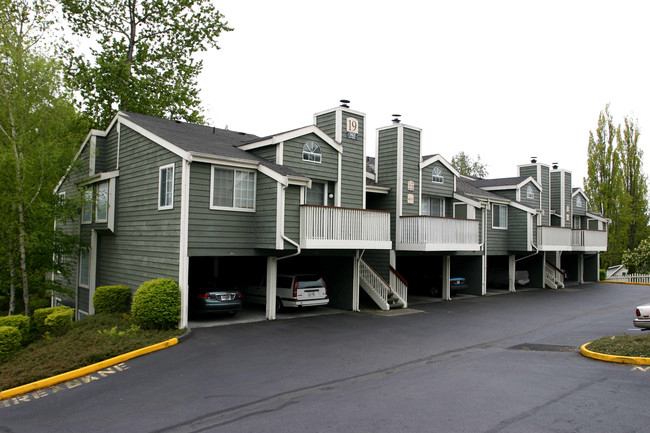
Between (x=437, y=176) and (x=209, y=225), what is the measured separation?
1249cm

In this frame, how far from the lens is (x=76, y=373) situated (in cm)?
1001

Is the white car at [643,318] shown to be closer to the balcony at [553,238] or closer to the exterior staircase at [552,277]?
the balcony at [553,238]

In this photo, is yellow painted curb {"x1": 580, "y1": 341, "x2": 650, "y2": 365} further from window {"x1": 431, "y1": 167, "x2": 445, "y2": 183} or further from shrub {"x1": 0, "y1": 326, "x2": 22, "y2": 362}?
shrub {"x1": 0, "y1": 326, "x2": 22, "y2": 362}

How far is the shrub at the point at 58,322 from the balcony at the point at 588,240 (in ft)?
91.7

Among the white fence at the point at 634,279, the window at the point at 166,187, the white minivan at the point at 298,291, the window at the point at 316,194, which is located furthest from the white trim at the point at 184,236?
the white fence at the point at 634,279

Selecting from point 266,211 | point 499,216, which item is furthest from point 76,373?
point 499,216

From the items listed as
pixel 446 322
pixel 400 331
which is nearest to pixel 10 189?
pixel 400 331

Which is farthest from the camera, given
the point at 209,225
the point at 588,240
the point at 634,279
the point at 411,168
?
the point at 634,279

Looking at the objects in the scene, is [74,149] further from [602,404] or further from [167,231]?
[602,404]

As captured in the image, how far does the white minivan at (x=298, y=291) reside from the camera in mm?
16625

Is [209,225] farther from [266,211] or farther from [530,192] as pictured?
[530,192]

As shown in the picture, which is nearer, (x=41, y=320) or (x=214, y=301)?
(x=214, y=301)

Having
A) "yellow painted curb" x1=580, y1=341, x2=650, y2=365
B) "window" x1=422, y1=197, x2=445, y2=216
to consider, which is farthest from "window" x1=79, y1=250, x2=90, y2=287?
"yellow painted curb" x1=580, y1=341, x2=650, y2=365

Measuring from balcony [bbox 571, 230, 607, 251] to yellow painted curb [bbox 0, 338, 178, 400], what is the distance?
2711 centimetres
